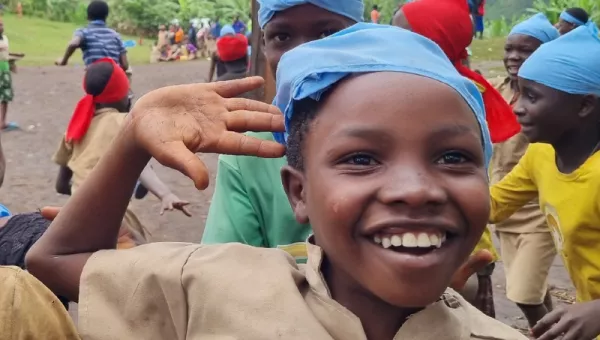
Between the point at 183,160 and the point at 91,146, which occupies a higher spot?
the point at 183,160

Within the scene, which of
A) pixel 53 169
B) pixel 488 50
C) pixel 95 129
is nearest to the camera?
pixel 95 129

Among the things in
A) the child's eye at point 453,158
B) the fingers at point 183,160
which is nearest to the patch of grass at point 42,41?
the fingers at point 183,160

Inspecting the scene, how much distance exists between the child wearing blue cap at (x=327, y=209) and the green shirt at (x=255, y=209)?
38 cm

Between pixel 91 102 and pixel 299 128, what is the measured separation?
3.89 m

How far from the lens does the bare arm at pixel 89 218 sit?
1831 millimetres

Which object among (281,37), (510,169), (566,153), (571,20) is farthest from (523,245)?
(571,20)

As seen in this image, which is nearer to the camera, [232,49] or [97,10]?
[232,49]

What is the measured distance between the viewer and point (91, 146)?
5.09m

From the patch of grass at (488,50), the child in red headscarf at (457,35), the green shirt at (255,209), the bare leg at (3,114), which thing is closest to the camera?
the green shirt at (255,209)

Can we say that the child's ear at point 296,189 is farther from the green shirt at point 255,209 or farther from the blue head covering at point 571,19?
the blue head covering at point 571,19

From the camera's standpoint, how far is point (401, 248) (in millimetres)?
1510

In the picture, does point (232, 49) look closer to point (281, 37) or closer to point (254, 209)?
point (281, 37)

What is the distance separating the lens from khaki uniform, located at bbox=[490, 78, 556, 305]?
4.61 m

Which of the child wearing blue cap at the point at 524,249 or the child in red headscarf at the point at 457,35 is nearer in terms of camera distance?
the child in red headscarf at the point at 457,35
